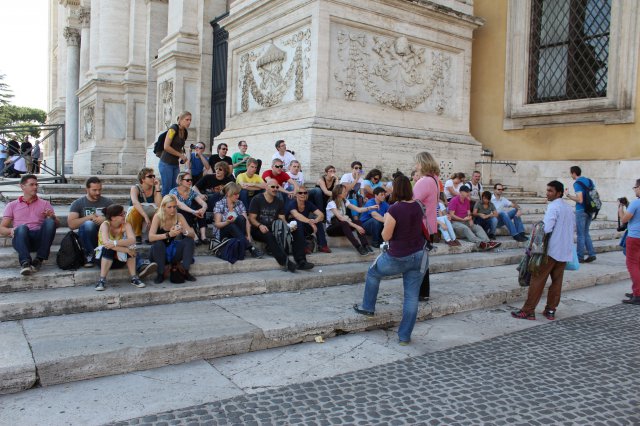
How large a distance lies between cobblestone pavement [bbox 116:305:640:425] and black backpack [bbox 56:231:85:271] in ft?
11.1

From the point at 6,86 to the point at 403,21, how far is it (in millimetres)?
28402

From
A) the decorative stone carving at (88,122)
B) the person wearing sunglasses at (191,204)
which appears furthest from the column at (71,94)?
the person wearing sunglasses at (191,204)

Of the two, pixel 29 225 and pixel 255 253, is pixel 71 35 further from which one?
pixel 255 253

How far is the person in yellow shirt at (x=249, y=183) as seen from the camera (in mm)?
9070

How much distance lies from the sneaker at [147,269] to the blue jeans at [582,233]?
783 cm

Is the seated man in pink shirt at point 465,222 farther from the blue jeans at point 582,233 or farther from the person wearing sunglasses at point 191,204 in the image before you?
the person wearing sunglasses at point 191,204

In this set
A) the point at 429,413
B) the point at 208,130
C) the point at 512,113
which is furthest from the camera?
the point at 208,130

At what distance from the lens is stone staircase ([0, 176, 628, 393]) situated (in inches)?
175

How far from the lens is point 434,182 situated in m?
6.80

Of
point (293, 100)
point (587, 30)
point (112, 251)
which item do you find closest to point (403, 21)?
point (293, 100)

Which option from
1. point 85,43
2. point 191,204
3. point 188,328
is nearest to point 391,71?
point 191,204

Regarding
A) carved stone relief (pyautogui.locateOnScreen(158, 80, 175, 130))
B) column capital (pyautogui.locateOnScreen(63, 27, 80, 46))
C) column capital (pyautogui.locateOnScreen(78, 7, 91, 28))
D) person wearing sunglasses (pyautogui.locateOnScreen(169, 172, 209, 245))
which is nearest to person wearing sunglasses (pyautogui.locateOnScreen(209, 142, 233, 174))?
person wearing sunglasses (pyautogui.locateOnScreen(169, 172, 209, 245))

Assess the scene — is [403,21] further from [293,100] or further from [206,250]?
[206,250]

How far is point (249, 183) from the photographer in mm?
9117
